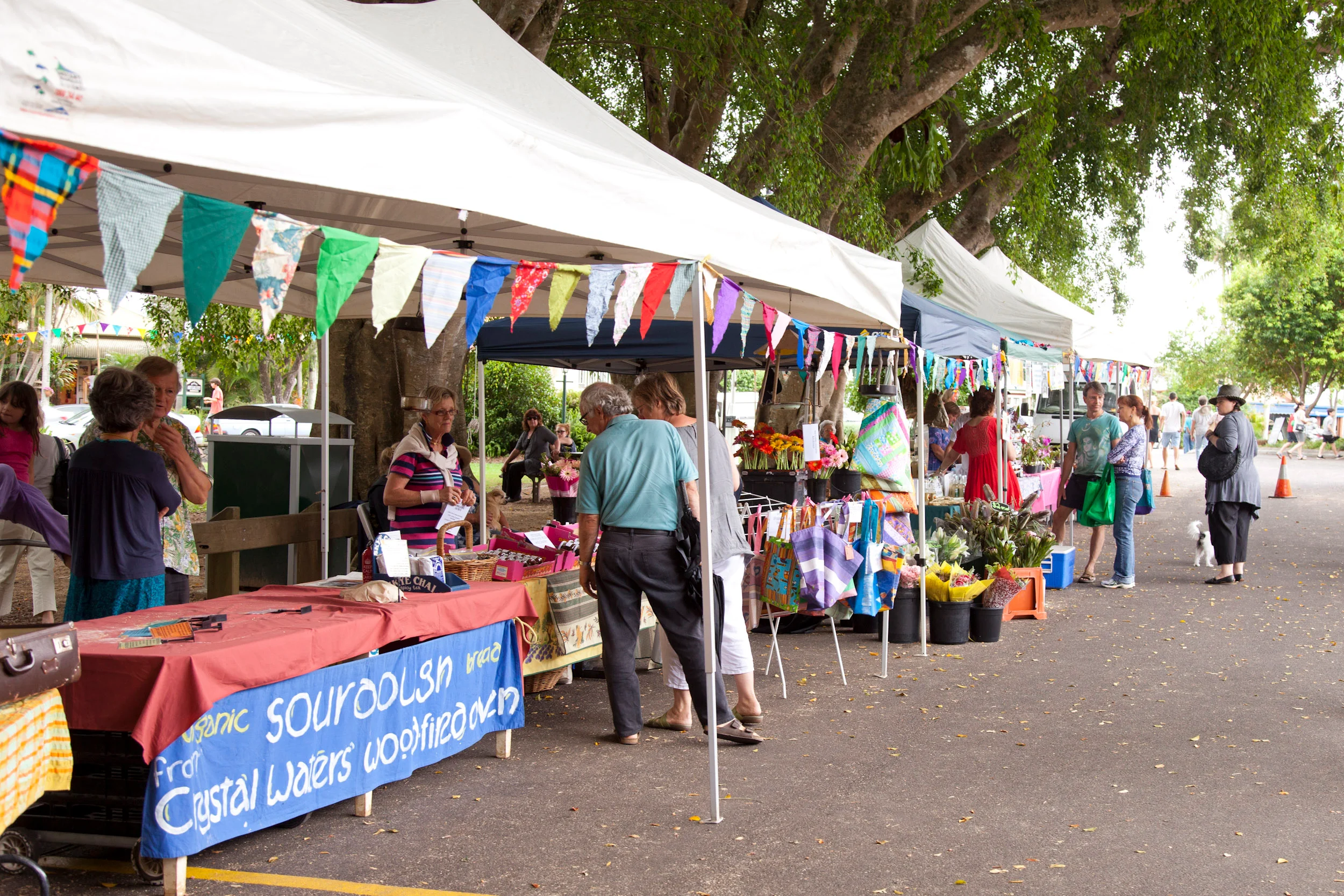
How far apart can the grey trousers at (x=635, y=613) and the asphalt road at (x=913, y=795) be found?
237 mm

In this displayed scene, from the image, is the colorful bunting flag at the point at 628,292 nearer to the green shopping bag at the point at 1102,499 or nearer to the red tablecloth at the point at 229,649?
the red tablecloth at the point at 229,649

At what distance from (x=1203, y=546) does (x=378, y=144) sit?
A: 1031cm

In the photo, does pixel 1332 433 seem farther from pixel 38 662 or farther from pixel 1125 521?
pixel 38 662

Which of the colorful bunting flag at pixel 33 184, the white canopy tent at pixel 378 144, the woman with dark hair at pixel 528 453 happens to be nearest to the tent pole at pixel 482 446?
the white canopy tent at pixel 378 144

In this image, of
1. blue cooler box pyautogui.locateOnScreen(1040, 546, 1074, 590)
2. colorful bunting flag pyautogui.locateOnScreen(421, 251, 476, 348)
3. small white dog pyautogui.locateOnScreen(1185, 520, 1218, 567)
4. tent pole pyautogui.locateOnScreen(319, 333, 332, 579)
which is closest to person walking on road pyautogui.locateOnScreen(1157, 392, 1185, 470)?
small white dog pyautogui.locateOnScreen(1185, 520, 1218, 567)

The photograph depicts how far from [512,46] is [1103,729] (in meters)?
4.79

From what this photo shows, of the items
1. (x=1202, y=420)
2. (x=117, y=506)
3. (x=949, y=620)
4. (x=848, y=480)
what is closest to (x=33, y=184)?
(x=117, y=506)

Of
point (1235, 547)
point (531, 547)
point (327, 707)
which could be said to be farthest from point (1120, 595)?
point (327, 707)

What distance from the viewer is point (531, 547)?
639 cm

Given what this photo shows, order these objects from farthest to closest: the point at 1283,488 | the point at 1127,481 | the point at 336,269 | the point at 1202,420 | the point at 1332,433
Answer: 1. the point at 1332,433
2. the point at 1202,420
3. the point at 1283,488
4. the point at 1127,481
5. the point at 336,269

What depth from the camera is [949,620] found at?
27.1 feet

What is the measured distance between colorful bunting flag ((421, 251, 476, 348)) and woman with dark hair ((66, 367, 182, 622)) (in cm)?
151

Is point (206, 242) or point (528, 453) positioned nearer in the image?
point (206, 242)

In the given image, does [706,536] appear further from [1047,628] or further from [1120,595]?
[1120,595]
